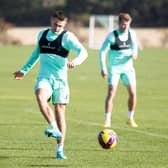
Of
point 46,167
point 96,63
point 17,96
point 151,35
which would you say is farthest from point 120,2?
point 46,167

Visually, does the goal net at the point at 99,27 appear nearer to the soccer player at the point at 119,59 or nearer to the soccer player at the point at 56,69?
the soccer player at the point at 119,59

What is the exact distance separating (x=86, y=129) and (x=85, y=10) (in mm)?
67110

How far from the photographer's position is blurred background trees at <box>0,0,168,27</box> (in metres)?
81.4

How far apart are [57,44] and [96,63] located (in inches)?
1199

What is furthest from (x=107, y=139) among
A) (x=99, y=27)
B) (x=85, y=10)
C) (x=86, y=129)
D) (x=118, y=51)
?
(x=85, y=10)

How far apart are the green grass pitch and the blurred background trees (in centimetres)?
4990

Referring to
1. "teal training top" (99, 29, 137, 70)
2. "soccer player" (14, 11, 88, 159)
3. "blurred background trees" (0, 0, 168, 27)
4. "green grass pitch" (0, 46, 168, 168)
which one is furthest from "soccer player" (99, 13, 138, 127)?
"blurred background trees" (0, 0, 168, 27)

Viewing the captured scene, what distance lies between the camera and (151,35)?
238 ft

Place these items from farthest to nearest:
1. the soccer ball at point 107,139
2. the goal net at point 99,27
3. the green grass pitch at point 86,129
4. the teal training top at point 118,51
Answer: the goal net at point 99,27
the teal training top at point 118,51
the soccer ball at point 107,139
the green grass pitch at point 86,129

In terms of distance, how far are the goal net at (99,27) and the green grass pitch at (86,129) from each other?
24.8 meters

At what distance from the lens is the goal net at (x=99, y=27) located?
185 feet

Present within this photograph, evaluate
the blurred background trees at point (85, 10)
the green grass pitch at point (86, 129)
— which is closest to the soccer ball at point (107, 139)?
the green grass pitch at point (86, 129)

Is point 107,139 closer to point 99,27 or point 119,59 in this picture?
point 119,59

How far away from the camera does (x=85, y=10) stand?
274 ft
